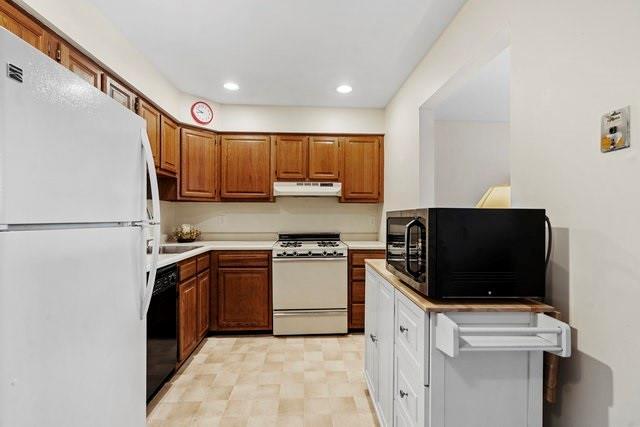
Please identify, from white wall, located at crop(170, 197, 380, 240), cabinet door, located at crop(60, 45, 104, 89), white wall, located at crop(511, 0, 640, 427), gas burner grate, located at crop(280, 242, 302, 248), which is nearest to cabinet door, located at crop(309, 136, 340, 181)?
white wall, located at crop(170, 197, 380, 240)

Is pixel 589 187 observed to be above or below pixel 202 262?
above

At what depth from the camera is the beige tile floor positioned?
1.87 metres

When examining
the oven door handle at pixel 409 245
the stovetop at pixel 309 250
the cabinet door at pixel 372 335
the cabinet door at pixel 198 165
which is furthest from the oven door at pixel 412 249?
the cabinet door at pixel 198 165

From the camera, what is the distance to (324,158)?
3549 millimetres

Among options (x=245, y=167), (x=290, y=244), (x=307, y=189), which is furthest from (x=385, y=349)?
(x=245, y=167)

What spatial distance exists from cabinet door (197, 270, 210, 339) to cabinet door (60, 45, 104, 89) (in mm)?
1742

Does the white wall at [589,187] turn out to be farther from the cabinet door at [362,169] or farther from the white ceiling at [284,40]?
the cabinet door at [362,169]

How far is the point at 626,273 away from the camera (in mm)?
879

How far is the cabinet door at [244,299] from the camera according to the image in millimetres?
3131

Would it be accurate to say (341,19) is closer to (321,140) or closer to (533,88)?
(533,88)

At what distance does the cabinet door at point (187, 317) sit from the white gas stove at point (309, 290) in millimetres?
795

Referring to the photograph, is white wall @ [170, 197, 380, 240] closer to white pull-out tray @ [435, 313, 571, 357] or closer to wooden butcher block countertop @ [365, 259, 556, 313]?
wooden butcher block countertop @ [365, 259, 556, 313]

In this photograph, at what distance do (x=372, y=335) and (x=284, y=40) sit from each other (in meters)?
2.19

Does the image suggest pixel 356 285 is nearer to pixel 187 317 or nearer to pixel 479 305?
pixel 187 317
